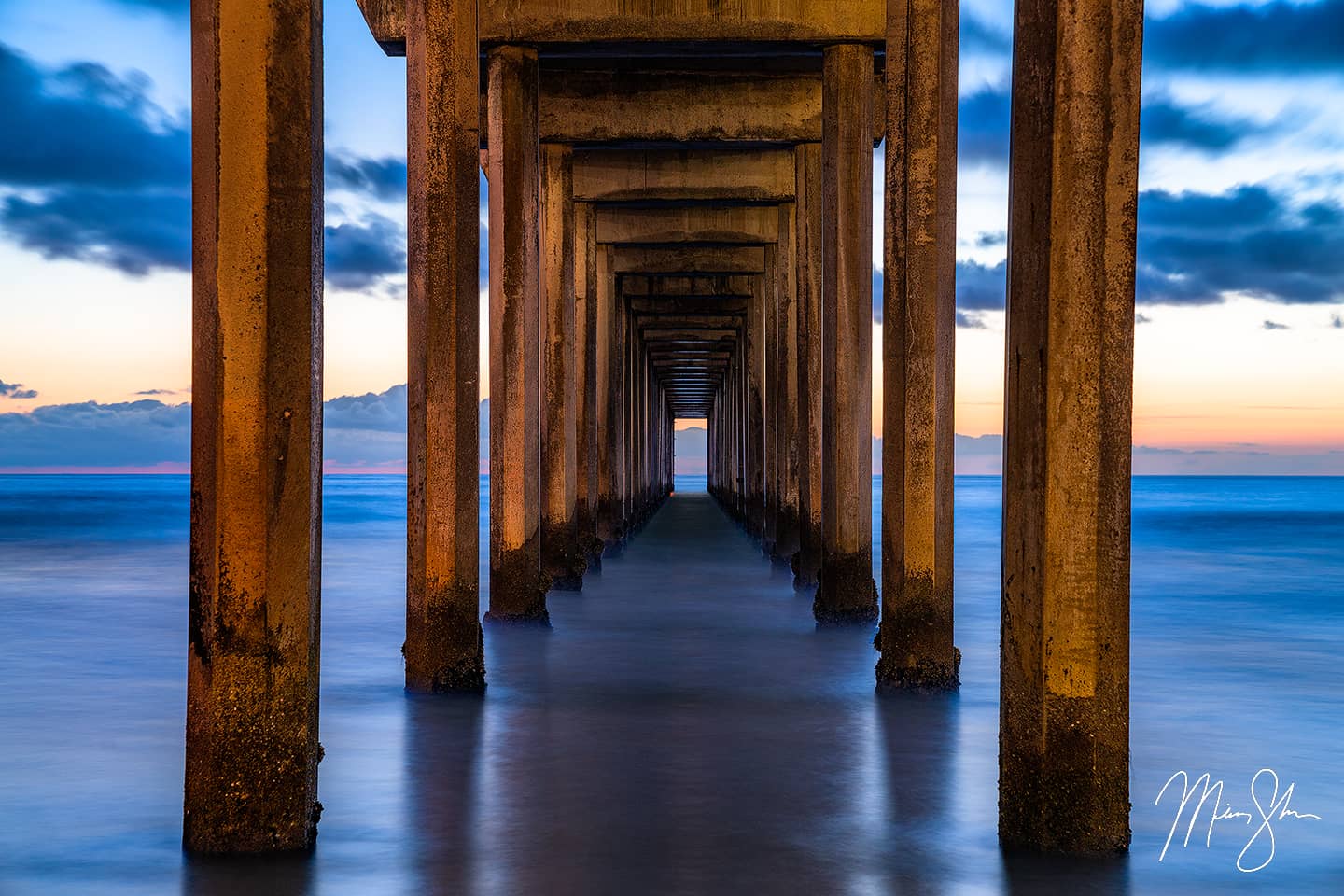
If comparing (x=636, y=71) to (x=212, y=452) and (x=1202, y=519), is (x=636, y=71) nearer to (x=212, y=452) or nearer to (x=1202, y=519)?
(x=212, y=452)

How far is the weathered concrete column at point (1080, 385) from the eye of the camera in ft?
15.0

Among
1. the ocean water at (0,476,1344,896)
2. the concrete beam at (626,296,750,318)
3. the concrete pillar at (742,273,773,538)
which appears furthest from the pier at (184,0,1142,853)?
the concrete beam at (626,296,750,318)

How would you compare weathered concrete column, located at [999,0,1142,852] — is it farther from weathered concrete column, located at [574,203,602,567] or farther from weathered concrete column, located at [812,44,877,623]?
weathered concrete column, located at [574,203,602,567]

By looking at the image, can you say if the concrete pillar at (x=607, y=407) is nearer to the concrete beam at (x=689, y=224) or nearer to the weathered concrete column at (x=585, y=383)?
the concrete beam at (x=689, y=224)

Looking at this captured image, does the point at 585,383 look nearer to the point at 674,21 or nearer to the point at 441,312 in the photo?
the point at 674,21

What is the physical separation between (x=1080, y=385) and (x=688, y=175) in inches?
572

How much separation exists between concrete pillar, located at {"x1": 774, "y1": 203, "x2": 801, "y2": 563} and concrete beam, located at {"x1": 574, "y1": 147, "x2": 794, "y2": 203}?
0.64 metres

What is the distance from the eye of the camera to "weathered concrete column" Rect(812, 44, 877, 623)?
36.7 ft

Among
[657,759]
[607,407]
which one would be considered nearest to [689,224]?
[607,407]

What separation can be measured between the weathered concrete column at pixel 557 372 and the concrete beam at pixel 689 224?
18.1 ft

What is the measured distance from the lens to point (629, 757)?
659cm

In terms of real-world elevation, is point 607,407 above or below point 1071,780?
above
